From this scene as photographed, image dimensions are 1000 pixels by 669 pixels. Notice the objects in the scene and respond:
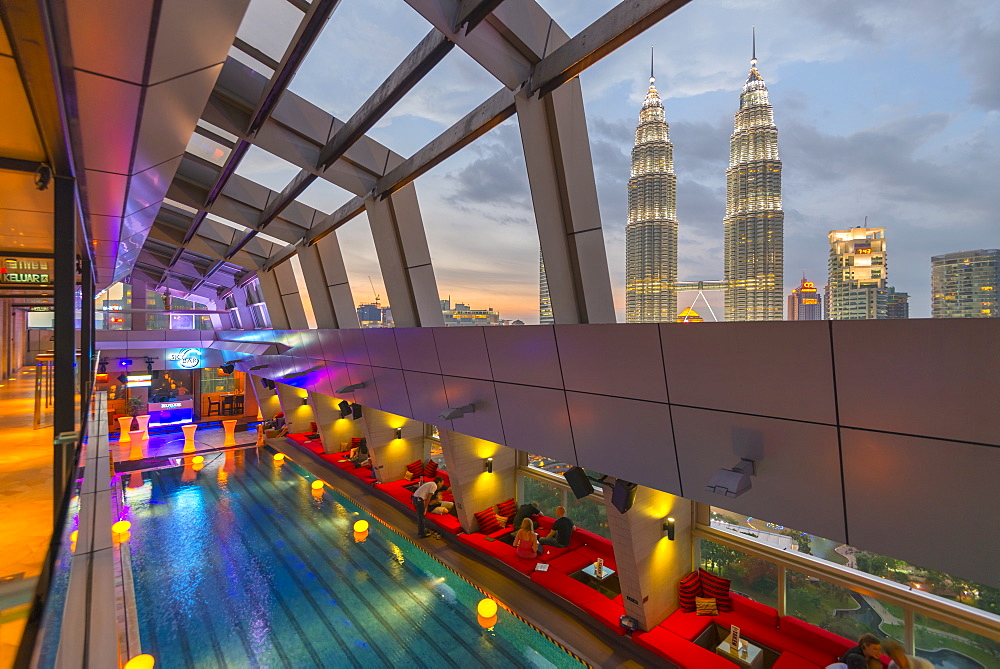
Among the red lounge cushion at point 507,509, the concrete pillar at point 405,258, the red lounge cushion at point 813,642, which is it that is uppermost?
the concrete pillar at point 405,258

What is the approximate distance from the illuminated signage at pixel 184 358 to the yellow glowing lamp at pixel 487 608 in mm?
26306

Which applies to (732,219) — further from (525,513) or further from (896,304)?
(525,513)

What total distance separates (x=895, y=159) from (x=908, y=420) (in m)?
2.17

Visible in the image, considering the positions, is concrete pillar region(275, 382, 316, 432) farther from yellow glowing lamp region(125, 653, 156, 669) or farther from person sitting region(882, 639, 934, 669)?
person sitting region(882, 639, 934, 669)

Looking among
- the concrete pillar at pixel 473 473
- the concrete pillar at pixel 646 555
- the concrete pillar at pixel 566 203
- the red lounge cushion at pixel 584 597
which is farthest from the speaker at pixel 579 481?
the concrete pillar at pixel 473 473

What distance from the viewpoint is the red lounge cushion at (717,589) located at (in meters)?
7.72

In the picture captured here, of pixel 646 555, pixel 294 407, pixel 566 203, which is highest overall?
pixel 566 203

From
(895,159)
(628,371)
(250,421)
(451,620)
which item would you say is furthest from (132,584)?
(250,421)

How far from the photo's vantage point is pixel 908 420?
12.4ft

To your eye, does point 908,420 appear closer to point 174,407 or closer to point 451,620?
point 451,620

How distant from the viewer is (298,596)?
28.1ft

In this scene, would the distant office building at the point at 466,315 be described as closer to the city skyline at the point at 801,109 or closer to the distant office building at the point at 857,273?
the city skyline at the point at 801,109

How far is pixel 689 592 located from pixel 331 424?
13.8 meters

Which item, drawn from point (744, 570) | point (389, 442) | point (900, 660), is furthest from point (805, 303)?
point (389, 442)
